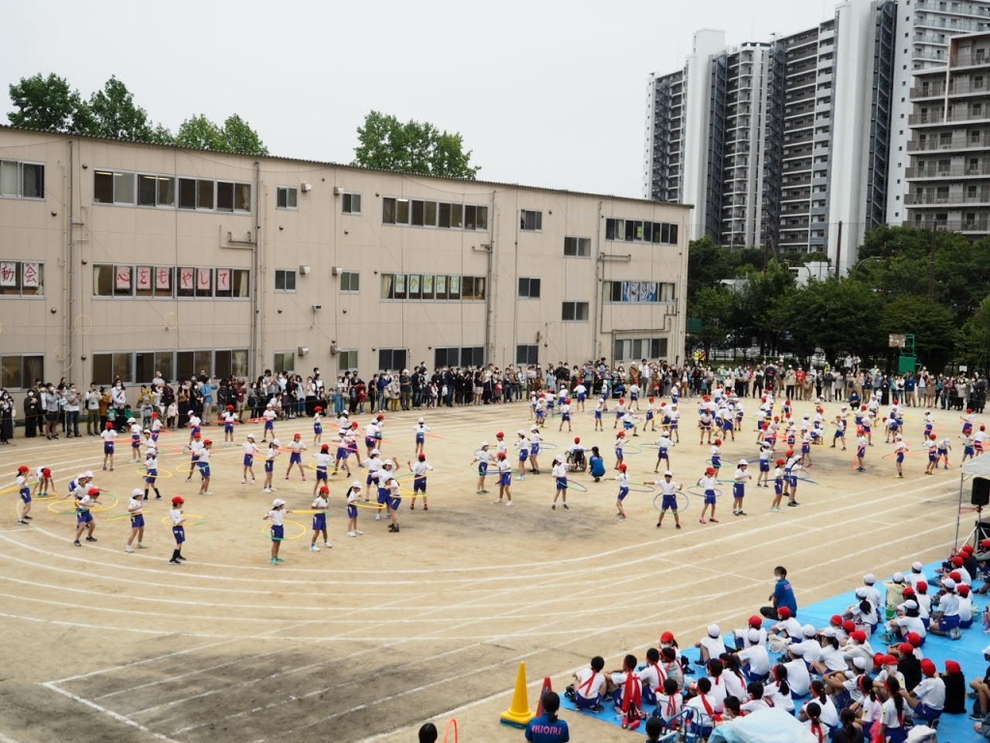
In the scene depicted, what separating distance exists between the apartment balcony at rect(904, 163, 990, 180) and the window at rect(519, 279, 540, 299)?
196ft

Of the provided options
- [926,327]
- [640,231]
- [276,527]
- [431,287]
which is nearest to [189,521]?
A: [276,527]

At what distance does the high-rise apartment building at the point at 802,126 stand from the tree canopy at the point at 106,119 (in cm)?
5930

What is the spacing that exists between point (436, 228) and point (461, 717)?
38170 millimetres

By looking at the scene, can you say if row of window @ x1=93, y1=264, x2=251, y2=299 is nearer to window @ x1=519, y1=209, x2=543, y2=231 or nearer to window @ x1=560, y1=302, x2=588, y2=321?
window @ x1=519, y1=209, x2=543, y2=231

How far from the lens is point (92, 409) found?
37156mm

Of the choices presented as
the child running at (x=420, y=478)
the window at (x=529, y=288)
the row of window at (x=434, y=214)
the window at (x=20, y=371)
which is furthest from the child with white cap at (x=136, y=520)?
the window at (x=529, y=288)

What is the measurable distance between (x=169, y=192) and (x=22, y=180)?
5675mm

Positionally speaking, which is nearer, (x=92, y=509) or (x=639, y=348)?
(x=92, y=509)

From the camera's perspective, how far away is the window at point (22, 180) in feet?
121

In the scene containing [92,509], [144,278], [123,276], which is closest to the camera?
[92,509]

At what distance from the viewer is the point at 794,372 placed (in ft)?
187

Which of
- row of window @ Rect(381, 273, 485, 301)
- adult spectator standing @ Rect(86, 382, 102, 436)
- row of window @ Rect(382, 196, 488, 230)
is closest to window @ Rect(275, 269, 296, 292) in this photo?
row of window @ Rect(381, 273, 485, 301)

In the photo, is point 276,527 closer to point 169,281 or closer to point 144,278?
point 144,278

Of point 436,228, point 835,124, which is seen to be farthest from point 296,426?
point 835,124
